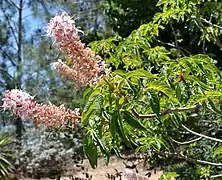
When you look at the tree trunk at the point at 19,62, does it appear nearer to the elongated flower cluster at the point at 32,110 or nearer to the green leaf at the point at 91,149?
the elongated flower cluster at the point at 32,110

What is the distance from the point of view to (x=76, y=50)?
5.16 feet

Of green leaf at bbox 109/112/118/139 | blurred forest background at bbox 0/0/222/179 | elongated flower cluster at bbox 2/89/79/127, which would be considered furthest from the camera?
blurred forest background at bbox 0/0/222/179

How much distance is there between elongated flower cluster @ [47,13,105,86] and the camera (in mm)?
1542

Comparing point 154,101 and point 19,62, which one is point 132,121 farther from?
point 19,62

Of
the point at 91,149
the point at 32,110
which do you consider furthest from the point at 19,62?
the point at 91,149

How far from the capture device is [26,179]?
8.42 metres

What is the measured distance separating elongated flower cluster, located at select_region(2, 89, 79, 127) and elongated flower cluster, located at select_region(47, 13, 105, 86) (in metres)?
0.14

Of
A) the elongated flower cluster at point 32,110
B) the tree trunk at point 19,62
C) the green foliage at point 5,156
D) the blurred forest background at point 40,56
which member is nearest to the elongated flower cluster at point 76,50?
the elongated flower cluster at point 32,110

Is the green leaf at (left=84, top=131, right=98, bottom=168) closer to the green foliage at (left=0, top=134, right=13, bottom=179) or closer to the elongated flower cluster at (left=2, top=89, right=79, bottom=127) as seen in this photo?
the elongated flower cluster at (left=2, top=89, right=79, bottom=127)

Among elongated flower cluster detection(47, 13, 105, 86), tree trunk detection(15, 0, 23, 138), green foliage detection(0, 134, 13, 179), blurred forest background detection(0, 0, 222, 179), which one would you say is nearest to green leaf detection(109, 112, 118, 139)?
elongated flower cluster detection(47, 13, 105, 86)

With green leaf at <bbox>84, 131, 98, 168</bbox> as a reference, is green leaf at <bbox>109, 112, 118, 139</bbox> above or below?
above

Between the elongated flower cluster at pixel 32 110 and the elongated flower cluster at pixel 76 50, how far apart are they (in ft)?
0.46

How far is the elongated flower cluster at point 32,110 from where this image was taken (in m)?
1.62

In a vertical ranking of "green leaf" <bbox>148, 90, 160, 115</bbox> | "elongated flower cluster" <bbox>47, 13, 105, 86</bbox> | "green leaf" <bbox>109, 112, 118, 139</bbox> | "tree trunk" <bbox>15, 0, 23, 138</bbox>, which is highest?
"tree trunk" <bbox>15, 0, 23, 138</bbox>
